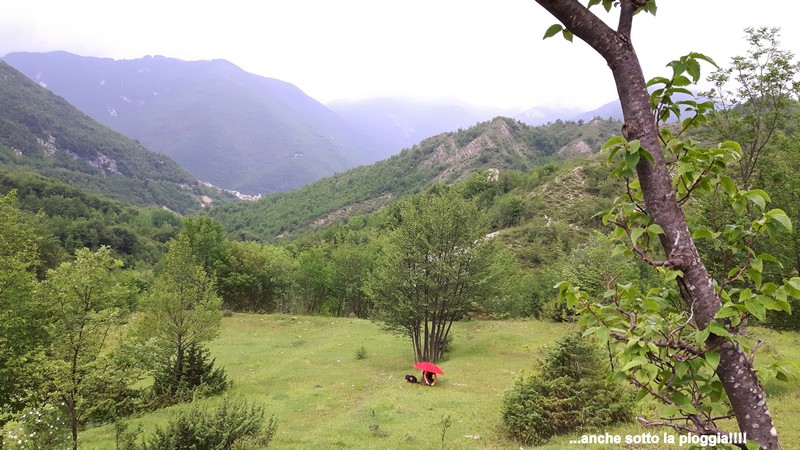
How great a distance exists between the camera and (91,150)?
19050 centimetres

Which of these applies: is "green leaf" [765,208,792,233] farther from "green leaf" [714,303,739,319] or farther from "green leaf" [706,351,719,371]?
"green leaf" [706,351,719,371]

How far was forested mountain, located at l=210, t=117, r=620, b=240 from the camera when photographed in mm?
124750

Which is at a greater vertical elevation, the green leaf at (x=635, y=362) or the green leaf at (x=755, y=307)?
the green leaf at (x=755, y=307)

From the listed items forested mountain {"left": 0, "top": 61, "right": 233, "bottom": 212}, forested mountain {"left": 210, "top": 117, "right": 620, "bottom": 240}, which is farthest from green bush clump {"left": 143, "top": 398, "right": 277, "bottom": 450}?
forested mountain {"left": 0, "top": 61, "right": 233, "bottom": 212}

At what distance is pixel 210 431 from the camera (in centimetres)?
908

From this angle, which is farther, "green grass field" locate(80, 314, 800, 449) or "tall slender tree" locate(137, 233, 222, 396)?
"tall slender tree" locate(137, 233, 222, 396)

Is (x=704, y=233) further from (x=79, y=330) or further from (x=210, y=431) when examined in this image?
(x=79, y=330)

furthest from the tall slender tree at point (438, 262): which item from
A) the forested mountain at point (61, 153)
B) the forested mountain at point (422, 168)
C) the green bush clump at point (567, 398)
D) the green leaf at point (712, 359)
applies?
the forested mountain at point (61, 153)

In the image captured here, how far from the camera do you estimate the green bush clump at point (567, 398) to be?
33.5ft

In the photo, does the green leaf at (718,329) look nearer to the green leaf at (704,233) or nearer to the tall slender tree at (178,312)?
the green leaf at (704,233)

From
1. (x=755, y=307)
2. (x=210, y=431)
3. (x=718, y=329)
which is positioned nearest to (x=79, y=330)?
(x=210, y=431)

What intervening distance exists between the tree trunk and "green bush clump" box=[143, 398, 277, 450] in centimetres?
993

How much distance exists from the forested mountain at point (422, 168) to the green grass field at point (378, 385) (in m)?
89.4

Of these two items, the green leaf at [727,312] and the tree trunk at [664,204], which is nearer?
the green leaf at [727,312]
